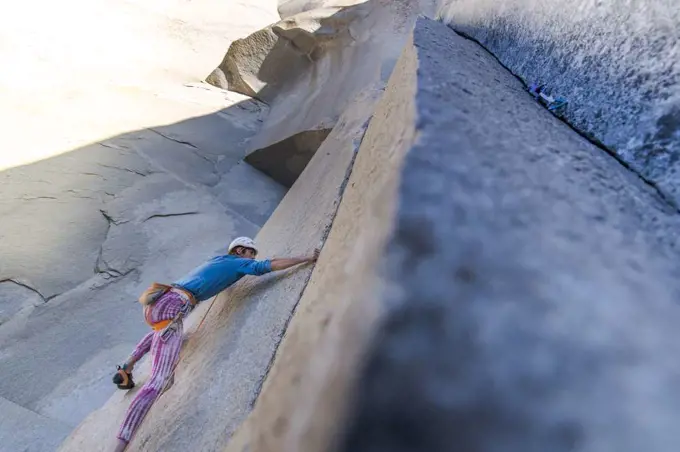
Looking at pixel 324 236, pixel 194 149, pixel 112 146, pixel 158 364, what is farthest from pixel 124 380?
pixel 194 149

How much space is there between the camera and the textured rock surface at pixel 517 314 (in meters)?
0.28

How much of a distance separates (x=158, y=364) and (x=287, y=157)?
250cm

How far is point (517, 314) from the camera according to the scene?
1.03 ft

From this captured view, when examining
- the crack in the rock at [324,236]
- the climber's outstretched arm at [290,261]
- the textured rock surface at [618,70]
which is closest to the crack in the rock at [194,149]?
the crack in the rock at [324,236]

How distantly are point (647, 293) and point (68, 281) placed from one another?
2.75m

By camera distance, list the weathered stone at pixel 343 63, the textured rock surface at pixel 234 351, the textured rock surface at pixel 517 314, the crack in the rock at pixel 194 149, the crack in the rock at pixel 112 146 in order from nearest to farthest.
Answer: the textured rock surface at pixel 517 314
the textured rock surface at pixel 234 351
the weathered stone at pixel 343 63
the crack in the rock at pixel 112 146
the crack in the rock at pixel 194 149

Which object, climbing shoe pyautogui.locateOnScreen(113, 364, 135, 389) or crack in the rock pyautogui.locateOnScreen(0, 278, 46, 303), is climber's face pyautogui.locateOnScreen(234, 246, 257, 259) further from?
crack in the rock pyautogui.locateOnScreen(0, 278, 46, 303)

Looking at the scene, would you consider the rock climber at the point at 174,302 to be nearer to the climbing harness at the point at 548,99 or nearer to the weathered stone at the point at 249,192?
the climbing harness at the point at 548,99

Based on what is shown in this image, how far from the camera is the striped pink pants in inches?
46.8

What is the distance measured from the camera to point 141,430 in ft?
3.80

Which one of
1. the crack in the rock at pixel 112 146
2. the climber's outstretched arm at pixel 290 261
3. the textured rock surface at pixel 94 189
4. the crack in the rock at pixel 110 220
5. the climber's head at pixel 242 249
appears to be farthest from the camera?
the crack in the rock at pixel 112 146

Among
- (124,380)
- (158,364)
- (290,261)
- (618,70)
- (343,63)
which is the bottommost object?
(124,380)

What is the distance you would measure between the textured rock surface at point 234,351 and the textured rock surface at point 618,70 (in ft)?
1.76

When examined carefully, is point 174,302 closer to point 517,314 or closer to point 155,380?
point 155,380
